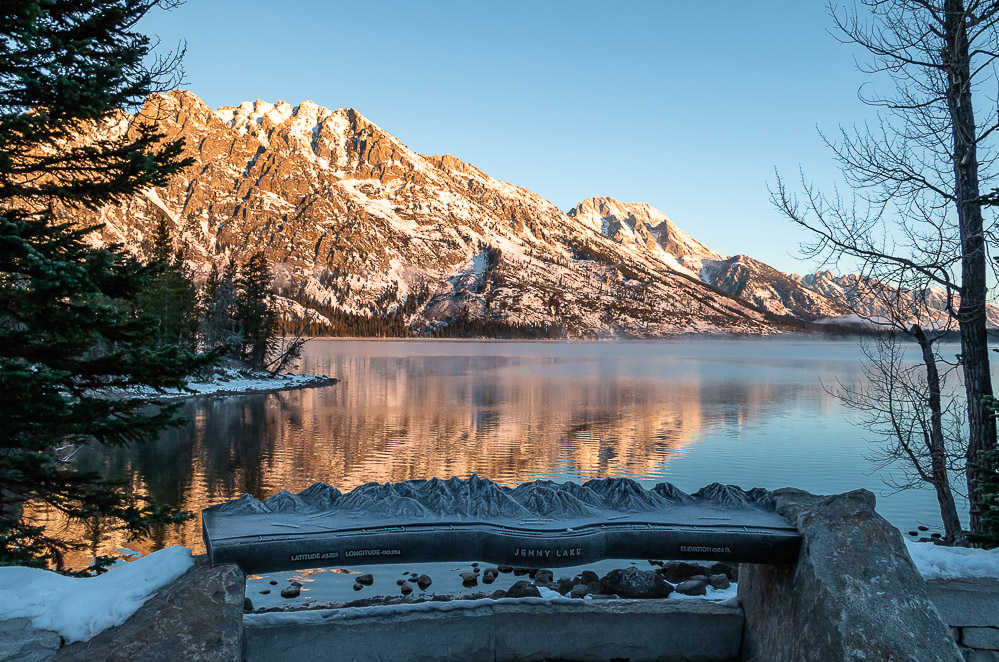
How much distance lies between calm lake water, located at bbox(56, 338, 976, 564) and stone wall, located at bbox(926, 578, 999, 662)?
17.1 meters

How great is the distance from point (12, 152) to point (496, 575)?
1257 cm

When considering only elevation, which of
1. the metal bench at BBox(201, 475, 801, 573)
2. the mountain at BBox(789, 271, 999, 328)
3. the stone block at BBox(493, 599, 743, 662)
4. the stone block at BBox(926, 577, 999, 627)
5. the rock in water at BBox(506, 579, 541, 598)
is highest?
the mountain at BBox(789, 271, 999, 328)

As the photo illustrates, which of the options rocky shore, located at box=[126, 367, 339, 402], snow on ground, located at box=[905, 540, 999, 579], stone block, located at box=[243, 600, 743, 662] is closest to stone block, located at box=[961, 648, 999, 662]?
snow on ground, located at box=[905, 540, 999, 579]

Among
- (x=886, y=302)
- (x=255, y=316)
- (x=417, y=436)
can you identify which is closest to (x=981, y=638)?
(x=886, y=302)

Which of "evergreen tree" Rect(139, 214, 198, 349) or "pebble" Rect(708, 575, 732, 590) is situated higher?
"evergreen tree" Rect(139, 214, 198, 349)

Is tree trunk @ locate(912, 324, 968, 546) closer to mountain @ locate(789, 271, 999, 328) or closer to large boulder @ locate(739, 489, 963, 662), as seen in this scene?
mountain @ locate(789, 271, 999, 328)

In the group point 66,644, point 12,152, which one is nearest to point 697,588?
point 66,644

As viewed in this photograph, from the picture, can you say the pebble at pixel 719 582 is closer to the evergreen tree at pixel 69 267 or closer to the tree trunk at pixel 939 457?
the tree trunk at pixel 939 457

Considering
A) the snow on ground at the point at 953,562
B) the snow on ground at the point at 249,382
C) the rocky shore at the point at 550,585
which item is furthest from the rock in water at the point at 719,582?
the snow on ground at the point at 249,382

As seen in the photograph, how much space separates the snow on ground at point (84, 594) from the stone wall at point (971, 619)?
293 inches

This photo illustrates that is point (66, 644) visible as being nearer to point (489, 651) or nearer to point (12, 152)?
point (489, 651)

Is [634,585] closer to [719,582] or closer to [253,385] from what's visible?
[719,582]

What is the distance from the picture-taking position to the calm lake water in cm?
2802

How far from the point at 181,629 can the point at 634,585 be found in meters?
10.3
